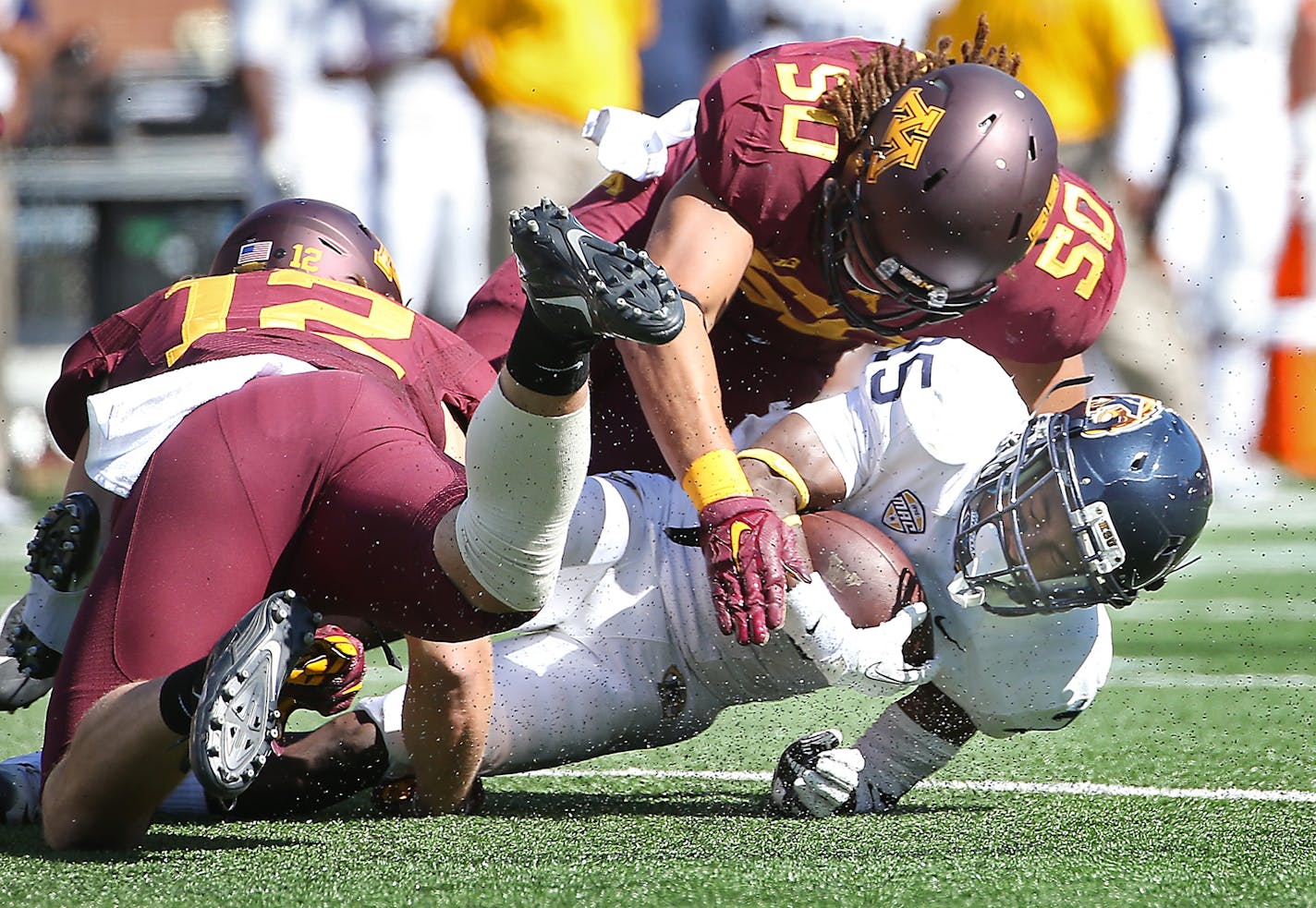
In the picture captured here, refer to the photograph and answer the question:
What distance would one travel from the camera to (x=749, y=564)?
110 inches

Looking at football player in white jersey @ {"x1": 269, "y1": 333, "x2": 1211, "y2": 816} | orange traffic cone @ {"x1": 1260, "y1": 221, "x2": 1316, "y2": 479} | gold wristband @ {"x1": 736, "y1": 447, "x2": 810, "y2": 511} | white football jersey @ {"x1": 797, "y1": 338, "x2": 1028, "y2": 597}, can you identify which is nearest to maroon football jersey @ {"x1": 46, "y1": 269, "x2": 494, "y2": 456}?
football player in white jersey @ {"x1": 269, "y1": 333, "x2": 1211, "y2": 816}

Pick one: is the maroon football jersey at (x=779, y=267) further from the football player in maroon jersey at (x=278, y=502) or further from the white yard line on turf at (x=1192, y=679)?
the white yard line on turf at (x=1192, y=679)

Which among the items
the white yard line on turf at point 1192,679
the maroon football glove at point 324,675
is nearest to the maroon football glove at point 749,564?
the maroon football glove at point 324,675

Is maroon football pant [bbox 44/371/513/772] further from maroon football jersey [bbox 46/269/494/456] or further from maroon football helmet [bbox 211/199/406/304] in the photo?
maroon football helmet [bbox 211/199/406/304]

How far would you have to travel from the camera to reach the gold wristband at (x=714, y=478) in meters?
2.93

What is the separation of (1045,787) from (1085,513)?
2.07 feet

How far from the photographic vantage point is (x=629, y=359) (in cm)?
324

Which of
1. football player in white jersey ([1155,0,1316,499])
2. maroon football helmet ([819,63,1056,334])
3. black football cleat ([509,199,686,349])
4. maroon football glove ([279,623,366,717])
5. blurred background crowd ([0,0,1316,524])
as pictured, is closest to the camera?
black football cleat ([509,199,686,349])

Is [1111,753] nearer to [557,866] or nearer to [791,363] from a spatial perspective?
[791,363]

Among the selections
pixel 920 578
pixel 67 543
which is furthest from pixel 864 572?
pixel 67 543

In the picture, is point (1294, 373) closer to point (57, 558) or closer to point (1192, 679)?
point (1192, 679)

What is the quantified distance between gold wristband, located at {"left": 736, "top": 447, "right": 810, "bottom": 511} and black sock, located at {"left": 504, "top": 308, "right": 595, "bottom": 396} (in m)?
0.75

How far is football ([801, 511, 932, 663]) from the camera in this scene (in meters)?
2.90

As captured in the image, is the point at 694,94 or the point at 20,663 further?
the point at 694,94
